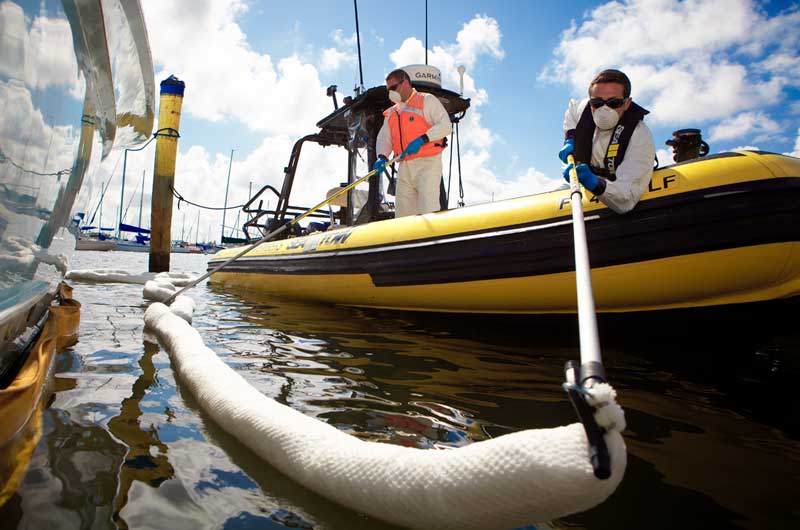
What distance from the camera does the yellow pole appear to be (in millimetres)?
7996

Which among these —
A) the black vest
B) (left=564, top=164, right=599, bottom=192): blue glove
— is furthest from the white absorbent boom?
the black vest

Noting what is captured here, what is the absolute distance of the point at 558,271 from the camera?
10.0 ft

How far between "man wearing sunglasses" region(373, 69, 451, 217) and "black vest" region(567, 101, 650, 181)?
1.70 m

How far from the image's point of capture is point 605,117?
10.2 ft

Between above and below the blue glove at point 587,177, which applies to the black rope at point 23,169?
below

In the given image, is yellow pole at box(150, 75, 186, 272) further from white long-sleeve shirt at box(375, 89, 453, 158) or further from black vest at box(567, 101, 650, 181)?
black vest at box(567, 101, 650, 181)

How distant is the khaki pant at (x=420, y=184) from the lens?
4910mm

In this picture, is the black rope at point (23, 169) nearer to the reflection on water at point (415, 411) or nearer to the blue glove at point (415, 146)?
the reflection on water at point (415, 411)

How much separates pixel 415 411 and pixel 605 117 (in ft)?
7.84

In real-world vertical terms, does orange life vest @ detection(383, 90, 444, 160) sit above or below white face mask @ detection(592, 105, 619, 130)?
above

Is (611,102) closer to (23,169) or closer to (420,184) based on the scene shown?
(420,184)

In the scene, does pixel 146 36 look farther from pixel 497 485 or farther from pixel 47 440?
pixel 497 485

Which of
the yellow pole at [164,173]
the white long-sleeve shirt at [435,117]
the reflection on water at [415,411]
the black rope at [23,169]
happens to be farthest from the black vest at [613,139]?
the yellow pole at [164,173]

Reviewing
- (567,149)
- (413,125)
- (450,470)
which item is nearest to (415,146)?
(413,125)
